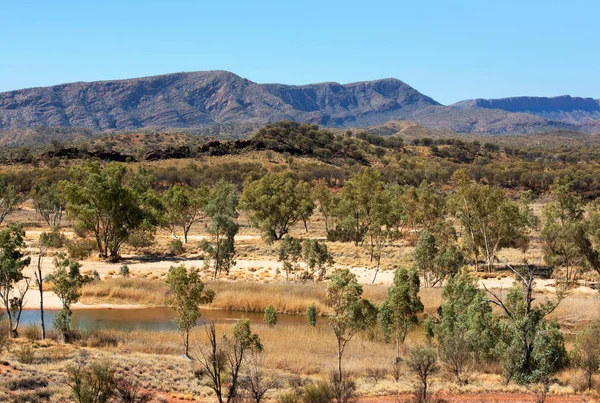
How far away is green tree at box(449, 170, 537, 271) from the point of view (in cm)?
4562

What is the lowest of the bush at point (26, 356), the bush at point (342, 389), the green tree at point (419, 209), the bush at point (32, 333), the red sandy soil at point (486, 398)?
the red sandy soil at point (486, 398)

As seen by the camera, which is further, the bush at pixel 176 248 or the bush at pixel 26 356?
the bush at pixel 176 248

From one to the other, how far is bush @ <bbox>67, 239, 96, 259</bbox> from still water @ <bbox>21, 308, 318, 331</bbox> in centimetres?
1807

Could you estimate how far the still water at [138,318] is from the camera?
33.0 meters

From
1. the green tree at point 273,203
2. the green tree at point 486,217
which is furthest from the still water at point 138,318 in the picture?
the green tree at point 273,203

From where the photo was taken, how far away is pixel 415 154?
159750mm

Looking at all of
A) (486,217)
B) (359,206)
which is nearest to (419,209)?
(359,206)

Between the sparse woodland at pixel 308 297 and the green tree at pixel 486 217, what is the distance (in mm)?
162

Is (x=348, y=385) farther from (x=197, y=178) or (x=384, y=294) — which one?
(x=197, y=178)

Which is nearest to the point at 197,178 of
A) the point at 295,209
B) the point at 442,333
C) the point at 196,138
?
the point at 295,209

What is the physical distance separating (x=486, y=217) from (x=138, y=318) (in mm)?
28218

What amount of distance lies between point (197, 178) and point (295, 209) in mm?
50175

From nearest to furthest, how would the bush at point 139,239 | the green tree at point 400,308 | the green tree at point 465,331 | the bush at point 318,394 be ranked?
the bush at point 318,394, the green tree at point 465,331, the green tree at point 400,308, the bush at point 139,239

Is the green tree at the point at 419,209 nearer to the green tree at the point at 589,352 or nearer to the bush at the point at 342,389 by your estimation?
the green tree at the point at 589,352
